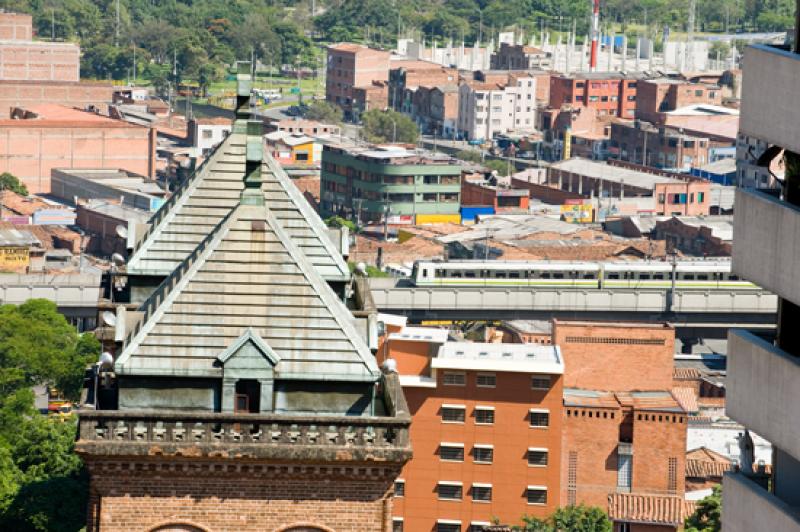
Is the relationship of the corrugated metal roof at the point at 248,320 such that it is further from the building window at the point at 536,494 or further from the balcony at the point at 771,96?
the building window at the point at 536,494

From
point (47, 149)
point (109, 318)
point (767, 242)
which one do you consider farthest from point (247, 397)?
point (47, 149)

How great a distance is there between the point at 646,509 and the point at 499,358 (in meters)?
7.57

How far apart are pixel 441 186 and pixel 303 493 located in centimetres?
15357

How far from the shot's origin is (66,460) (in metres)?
74.5


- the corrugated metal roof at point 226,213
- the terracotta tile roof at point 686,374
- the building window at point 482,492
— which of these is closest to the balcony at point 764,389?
the corrugated metal roof at point 226,213

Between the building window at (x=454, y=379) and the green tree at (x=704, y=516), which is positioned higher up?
the building window at (x=454, y=379)

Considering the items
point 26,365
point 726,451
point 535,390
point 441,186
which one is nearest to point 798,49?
point 535,390

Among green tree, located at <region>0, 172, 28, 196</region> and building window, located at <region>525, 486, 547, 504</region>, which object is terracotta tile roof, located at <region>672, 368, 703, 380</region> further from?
green tree, located at <region>0, 172, 28, 196</region>

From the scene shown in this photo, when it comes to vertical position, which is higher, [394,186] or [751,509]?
[751,509]

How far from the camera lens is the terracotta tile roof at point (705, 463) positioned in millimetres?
81731

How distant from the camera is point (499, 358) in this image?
7512 centimetres

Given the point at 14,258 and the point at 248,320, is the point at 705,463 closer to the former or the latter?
the point at 248,320

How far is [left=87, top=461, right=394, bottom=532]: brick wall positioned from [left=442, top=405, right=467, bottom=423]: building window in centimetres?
4528

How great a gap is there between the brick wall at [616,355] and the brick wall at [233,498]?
54508mm
